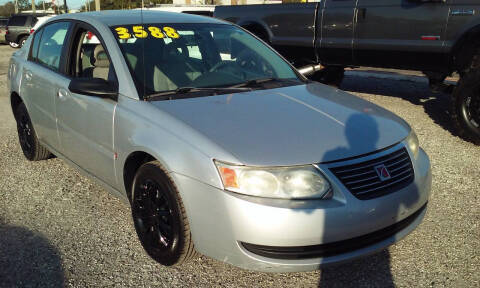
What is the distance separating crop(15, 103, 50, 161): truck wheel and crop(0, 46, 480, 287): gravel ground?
0.14 metres

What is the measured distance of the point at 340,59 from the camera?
23.2ft

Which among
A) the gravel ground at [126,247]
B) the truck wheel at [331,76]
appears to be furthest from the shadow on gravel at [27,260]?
the truck wheel at [331,76]

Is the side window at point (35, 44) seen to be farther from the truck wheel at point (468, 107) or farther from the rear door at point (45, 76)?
the truck wheel at point (468, 107)

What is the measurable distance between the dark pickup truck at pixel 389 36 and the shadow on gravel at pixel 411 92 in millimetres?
558

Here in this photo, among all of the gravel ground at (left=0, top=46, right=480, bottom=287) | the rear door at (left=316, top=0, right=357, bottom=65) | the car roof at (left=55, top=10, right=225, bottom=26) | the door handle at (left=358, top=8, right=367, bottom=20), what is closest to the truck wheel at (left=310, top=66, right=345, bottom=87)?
the rear door at (left=316, top=0, right=357, bottom=65)

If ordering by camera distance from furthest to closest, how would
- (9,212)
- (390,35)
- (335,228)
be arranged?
(390,35) → (9,212) → (335,228)

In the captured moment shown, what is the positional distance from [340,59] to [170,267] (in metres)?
5.21

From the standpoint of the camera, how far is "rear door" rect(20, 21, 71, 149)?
3.82 meters

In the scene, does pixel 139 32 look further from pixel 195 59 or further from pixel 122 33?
pixel 195 59

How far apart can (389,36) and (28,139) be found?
4.97 meters

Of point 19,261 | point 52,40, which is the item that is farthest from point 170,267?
point 52,40

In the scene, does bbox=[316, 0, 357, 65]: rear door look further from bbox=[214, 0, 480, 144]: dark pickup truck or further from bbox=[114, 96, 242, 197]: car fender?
bbox=[114, 96, 242, 197]: car fender

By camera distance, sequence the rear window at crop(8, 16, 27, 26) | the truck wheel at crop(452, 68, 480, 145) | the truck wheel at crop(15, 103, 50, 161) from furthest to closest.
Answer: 1. the rear window at crop(8, 16, 27, 26)
2. the truck wheel at crop(452, 68, 480, 145)
3. the truck wheel at crop(15, 103, 50, 161)

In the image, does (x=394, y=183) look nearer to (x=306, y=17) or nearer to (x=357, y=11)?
(x=357, y=11)
